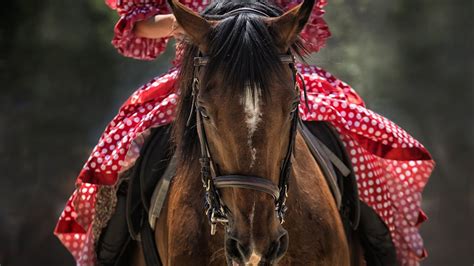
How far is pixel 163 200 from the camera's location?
161 inches

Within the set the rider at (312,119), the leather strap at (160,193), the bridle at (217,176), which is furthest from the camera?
the rider at (312,119)

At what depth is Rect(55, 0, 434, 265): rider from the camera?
4.27 m

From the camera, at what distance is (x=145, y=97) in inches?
179

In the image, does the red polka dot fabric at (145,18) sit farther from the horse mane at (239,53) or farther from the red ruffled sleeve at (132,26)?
the horse mane at (239,53)

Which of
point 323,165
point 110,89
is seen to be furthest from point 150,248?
point 110,89

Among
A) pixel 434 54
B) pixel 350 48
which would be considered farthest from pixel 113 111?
pixel 434 54

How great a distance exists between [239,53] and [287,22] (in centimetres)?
24

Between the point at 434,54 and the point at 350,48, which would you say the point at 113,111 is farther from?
the point at 434,54

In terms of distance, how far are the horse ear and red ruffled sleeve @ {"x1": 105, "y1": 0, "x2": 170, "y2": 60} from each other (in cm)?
134

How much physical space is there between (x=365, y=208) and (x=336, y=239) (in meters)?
0.62

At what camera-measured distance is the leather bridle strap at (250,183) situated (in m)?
3.11

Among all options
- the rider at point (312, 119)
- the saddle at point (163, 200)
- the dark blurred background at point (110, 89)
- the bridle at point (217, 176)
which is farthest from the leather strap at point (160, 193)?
the dark blurred background at point (110, 89)

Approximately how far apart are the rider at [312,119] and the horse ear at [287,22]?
90 cm

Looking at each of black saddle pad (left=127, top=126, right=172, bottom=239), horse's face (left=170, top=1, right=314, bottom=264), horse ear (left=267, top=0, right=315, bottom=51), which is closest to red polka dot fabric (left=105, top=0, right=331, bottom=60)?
black saddle pad (left=127, top=126, right=172, bottom=239)
